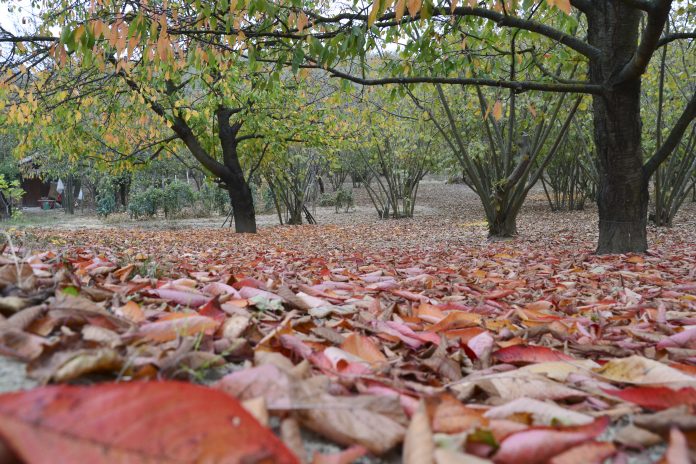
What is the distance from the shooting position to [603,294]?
2.72 metres

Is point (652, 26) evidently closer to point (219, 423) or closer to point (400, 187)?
point (219, 423)

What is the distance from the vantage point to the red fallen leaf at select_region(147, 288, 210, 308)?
160cm

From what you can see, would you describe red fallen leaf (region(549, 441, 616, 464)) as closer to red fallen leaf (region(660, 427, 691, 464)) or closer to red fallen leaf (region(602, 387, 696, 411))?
red fallen leaf (region(660, 427, 691, 464))

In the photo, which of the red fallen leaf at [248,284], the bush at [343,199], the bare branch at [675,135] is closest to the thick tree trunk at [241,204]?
the bare branch at [675,135]

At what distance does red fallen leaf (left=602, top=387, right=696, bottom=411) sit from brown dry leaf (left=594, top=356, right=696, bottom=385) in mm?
139

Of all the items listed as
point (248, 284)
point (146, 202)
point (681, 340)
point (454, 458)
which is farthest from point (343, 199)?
point (454, 458)

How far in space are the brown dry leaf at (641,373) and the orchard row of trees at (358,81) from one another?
151 centimetres

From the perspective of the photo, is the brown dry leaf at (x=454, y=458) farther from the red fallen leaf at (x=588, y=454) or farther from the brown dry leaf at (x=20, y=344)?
the brown dry leaf at (x=20, y=344)

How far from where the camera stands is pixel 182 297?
163 centimetres

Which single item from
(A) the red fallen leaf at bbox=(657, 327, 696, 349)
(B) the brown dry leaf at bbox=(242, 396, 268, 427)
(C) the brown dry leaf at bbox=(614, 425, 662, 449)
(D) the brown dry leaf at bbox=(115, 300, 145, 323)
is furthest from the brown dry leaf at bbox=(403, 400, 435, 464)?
(A) the red fallen leaf at bbox=(657, 327, 696, 349)

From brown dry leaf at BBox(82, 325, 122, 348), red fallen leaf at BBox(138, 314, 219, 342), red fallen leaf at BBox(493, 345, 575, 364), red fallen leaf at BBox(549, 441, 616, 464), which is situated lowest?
red fallen leaf at BBox(493, 345, 575, 364)

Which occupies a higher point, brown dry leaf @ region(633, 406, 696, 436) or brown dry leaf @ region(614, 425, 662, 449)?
brown dry leaf @ region(633, 406, 696, 436)

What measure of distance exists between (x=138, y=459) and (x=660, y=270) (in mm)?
4023

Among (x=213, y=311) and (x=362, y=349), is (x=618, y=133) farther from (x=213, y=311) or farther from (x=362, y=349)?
(x=213, y=311)
